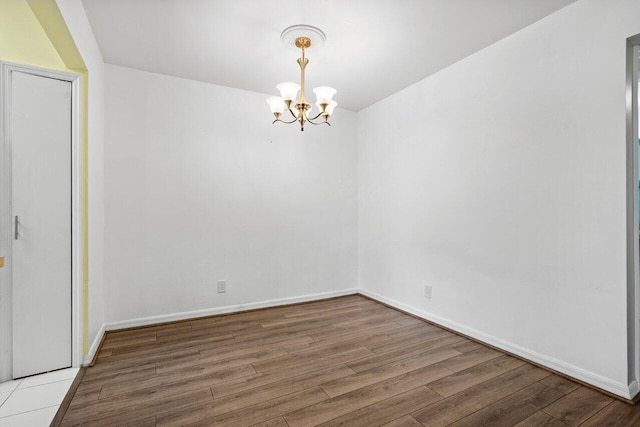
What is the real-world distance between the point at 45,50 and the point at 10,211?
115 cm

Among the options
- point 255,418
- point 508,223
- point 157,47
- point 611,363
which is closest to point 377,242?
point 508,223

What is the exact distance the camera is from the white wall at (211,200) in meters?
3.08

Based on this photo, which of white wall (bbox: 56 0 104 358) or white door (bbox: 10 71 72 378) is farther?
white wall (bbox: 56 0 104 358)

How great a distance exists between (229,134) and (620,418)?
12.6ft

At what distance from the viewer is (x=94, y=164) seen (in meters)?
2.60

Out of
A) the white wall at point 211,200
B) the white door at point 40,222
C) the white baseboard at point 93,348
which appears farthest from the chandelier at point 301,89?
the white baseboard at point 93,348

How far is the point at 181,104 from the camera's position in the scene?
332 cm

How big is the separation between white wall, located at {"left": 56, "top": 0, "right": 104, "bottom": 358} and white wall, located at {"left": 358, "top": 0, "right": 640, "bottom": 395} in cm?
302

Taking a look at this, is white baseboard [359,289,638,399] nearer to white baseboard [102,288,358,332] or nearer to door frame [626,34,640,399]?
door frame [626,34,640,399]

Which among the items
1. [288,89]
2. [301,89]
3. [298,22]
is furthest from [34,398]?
A: [298,22]

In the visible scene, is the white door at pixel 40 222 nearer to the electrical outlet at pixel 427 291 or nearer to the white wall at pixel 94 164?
the white wall at pixel 94 164

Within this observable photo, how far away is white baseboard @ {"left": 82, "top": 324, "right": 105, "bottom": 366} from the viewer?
2312 millimetres

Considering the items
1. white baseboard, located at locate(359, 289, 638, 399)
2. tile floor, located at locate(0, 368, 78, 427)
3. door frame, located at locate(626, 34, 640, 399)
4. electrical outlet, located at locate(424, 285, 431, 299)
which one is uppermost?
door frame, located at locate(626, 34, 640, 399)

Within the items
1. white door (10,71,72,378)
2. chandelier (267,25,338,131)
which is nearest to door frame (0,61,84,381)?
white door (10,71,72,378)
